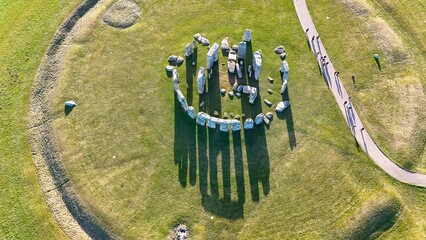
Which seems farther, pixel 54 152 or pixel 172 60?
pixel 172 60

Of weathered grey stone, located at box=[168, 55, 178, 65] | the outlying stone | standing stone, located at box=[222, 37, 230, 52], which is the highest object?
the outlying stone

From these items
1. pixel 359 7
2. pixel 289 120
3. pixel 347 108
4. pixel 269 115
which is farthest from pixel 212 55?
pixel 359 7

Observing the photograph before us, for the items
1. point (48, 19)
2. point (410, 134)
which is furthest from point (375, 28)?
point (48, 19)

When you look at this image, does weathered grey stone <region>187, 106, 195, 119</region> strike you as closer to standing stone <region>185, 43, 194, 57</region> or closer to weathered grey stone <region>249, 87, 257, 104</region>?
weathered grey stone <region>249, 87, 257, 104</region>

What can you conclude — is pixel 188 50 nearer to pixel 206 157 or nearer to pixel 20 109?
pixel 206 157

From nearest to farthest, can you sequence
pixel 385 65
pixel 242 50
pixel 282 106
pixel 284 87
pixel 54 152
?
pixel 54 152 < pixel 282 106 < pixel 284 87 < pixel 242 50 < pixel 385 65

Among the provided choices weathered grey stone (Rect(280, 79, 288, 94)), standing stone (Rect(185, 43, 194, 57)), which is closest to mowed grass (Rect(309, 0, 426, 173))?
weathered grey stone (Rect(280, 79, 288, 94))

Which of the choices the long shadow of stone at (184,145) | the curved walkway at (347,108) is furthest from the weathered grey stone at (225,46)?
the curved walkway at (347,108)

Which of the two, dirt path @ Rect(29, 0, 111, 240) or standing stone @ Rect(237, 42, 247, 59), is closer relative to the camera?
dirt path @ Rect(29, 0, 111, 240)
